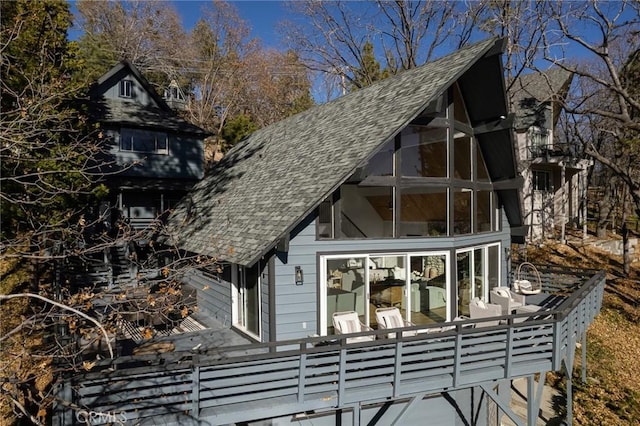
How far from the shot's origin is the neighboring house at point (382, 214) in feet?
28.6

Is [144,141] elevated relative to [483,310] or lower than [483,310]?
elevated

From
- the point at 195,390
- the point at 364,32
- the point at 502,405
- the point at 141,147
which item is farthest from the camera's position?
the point at 364,32

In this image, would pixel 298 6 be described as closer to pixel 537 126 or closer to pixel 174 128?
pixel 174 128

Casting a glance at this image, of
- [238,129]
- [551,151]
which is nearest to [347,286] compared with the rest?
[238,129]

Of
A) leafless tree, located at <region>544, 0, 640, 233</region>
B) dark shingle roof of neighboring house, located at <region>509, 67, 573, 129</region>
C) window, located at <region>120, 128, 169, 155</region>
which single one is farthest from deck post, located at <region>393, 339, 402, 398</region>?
dark shingle roof of neighboring house, located at <region>509, 67, 573, 129</region>

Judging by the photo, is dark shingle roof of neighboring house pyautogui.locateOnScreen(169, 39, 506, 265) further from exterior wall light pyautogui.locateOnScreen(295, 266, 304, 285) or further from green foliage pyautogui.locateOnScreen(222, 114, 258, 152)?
green foliage pyautogui.locateOnScreen(222, 114, 258, 152)

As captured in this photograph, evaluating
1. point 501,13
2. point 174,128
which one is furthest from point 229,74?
point 501,13

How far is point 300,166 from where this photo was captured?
10.6 meters

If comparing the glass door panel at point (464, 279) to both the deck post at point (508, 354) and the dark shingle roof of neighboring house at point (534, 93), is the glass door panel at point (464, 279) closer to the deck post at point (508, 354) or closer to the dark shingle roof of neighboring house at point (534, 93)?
the deck post at point (508, 354)

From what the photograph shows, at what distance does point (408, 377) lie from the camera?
23.9 ft

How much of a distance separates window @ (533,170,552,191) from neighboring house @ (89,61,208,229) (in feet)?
65.3

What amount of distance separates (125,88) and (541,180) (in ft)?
82.8

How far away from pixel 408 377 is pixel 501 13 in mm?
19782

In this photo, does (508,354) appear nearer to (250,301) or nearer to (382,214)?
(382,214)
